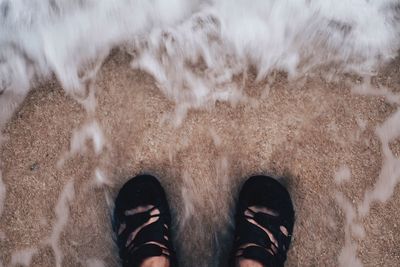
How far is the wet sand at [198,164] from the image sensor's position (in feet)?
5.92

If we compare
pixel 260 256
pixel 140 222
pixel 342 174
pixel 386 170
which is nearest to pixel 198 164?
pixel 140 222

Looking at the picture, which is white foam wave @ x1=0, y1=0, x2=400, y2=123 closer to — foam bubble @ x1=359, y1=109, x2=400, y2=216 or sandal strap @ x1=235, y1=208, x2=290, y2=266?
foam bubble @ x1=359, y1=109, x2=400, y2=216

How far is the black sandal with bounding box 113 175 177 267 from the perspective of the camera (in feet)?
5.86

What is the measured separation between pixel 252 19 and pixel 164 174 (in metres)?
0.70

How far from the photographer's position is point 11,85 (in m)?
1.83

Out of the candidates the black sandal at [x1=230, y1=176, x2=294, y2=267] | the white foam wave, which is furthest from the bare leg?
the white foam wave

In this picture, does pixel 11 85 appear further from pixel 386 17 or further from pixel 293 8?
pixel 386 17

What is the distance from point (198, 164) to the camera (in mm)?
1814

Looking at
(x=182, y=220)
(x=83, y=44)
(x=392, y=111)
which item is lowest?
(x=182, y=220)

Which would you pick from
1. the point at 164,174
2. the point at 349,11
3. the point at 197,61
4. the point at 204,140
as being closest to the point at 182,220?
the point at 164,174

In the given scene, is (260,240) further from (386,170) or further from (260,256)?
(386,170)

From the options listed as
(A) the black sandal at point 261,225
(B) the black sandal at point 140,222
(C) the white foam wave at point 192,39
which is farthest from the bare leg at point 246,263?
(C) the white foam wave at point 192,39

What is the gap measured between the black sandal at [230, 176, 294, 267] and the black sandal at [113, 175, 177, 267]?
0.27 metres

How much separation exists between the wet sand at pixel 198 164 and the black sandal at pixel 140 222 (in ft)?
0.15
